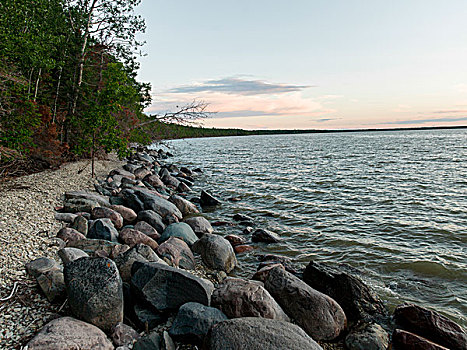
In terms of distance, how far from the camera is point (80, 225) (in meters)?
7.82

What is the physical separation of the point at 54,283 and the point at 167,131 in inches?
753

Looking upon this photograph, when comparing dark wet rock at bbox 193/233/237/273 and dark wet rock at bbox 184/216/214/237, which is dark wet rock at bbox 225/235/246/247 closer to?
dark wet rock at bbox 184/216/214/237

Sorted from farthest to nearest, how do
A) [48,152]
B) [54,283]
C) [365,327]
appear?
[48,152], [365,327], [54,283]

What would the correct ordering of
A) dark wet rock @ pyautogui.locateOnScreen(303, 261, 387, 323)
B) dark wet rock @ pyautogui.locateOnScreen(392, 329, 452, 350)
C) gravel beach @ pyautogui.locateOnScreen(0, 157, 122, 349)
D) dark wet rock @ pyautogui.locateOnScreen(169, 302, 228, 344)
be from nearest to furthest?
gravel beach @ pyautogui.locateOnScreen(0, 157, 122, 349) → dark wet rock @ pyautogui.locateOnScreen(169, 302, 228, 344) → dark wet rock @ pyautogui.locateOnScreen(392, 329, 452, 350) → dark wet rock @ pyautogui.locateOnScreen(303, 261, 387, 323)

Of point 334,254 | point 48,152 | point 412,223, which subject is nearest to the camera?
point 334,254

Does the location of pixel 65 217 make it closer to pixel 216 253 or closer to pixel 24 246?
pixel 24 246

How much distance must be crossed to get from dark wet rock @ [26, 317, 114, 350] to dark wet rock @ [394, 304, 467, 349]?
14.2ft

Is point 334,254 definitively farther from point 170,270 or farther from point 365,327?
point 170,270

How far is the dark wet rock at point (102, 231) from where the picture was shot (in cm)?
754

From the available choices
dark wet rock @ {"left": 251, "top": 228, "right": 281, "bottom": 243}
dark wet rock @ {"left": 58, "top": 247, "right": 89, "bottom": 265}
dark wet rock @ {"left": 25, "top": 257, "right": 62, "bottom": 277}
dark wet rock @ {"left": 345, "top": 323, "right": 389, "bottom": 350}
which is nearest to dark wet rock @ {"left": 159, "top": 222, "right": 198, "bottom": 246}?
dark wet rock @ {"left": 251, "top": 228, "right": 281, "bottom": 243}

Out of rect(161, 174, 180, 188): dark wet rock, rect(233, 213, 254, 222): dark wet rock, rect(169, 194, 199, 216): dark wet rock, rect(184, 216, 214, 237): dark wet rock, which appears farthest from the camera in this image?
rect(161, 174, 180, 188): dark wet rock

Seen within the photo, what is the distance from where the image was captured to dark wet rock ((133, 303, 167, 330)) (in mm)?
4414

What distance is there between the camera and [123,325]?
420cm

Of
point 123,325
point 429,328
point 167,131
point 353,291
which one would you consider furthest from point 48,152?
point 429,328
